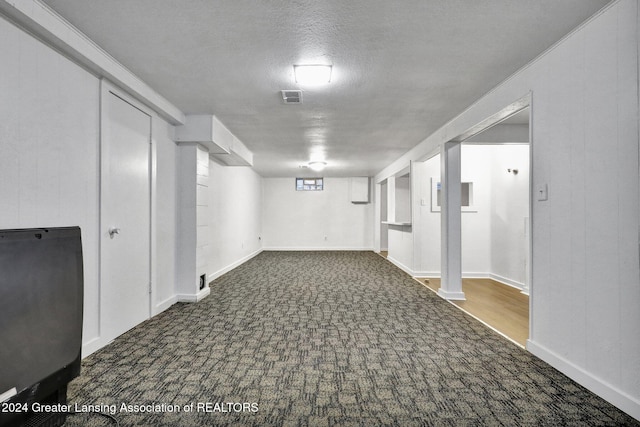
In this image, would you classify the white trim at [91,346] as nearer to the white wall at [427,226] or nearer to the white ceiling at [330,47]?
the white ceiling at [330,47]

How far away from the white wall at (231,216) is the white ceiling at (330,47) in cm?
245

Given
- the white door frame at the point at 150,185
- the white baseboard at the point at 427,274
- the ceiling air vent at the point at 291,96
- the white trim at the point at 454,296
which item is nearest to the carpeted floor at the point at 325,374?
the white door frame at the point at 150,185

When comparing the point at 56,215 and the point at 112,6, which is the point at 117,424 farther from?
the point at 112,6

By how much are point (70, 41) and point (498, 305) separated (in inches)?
198

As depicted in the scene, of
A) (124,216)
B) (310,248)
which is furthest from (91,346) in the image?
(310,248)

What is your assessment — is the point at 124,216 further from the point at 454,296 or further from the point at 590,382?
the point at 454,296

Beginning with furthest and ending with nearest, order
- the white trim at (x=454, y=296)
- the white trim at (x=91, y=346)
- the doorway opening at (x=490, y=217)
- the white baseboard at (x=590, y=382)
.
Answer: the doorway opening at (x=490, y=217) → the white trim at (x=454, y=296) → the white trim at (x=91, y=346) → the white baseboard at (x=590, y=382)

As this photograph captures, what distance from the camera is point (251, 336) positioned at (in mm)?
3080

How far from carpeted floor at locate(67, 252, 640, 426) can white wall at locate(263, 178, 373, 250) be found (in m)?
6.95

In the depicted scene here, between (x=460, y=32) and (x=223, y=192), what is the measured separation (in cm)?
541

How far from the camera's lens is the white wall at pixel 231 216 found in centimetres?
616

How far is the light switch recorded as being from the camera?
2.57 m

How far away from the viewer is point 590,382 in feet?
6.90

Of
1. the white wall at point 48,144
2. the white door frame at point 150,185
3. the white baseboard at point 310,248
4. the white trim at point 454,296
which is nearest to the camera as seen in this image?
the white wall at point 48,144
